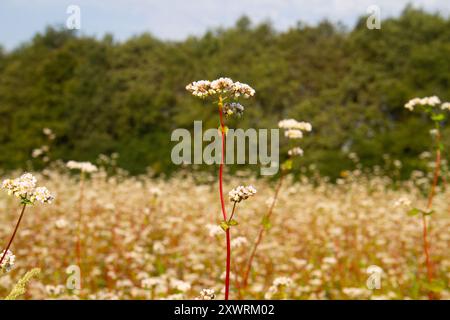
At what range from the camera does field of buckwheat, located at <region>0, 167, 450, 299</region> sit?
213 inches

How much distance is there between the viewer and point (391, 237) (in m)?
7.46

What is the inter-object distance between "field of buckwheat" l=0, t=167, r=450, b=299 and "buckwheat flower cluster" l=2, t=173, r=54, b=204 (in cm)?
280

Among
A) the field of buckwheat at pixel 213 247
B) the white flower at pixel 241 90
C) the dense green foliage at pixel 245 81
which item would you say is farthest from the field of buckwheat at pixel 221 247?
the dense green foliage at pixel 245 81

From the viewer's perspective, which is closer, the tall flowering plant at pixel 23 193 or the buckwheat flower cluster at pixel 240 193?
the tall flowering plant at pixel 23 193

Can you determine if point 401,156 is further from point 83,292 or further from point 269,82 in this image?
point 83,292

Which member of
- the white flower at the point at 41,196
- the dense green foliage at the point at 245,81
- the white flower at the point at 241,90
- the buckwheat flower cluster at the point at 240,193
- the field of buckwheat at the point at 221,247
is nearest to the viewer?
the white flower at the point at 41,196

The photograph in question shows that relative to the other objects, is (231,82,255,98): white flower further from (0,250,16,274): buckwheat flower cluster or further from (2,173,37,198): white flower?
(0,250,16,274): buckwheat flower cluster

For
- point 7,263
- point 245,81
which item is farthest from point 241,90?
point 245,81

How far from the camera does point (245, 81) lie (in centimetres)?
1780

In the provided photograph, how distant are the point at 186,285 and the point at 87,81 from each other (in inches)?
719

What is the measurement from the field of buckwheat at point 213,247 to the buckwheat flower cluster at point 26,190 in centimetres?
280

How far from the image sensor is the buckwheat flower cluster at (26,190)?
1855mm

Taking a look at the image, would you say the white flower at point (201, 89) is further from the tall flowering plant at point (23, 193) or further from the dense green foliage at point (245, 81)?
the dense green foliage at point (245, 81)
